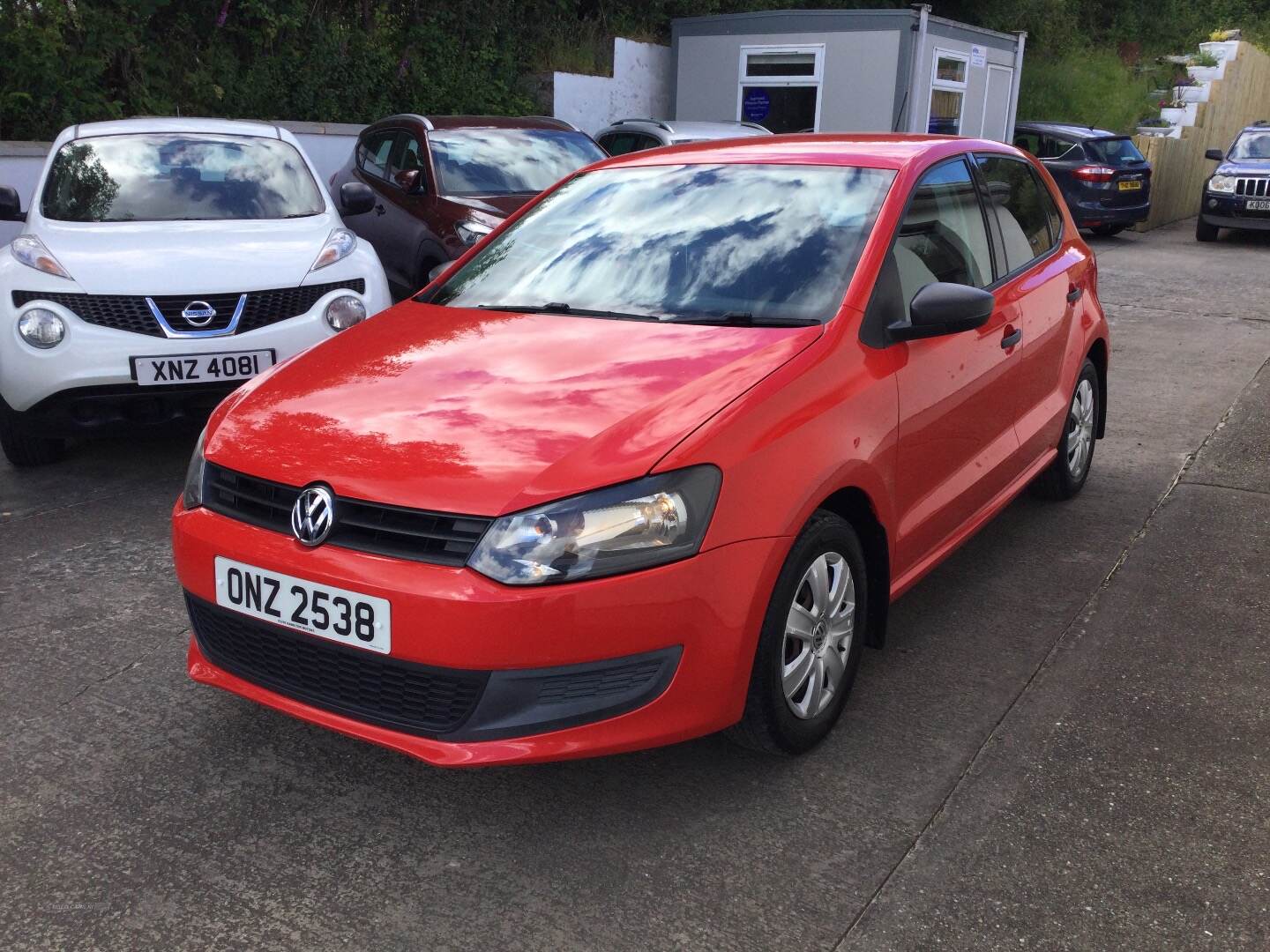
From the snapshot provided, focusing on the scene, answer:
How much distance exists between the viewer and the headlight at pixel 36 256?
5344mm

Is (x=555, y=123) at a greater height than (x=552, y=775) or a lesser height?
greater

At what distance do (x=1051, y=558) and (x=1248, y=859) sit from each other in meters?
1.99

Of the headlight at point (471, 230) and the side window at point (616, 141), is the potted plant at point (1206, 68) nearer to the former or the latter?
the side window at point (616, 141)

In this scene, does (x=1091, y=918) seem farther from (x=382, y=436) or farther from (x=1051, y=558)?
(x=1051, y=558)

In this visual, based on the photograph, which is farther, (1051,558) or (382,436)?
(1051,558)

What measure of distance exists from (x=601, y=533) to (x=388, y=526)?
47 cm

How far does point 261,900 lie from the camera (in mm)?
2547

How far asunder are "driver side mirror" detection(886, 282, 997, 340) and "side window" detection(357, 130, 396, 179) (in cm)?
674

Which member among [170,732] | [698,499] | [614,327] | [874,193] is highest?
[874,193]

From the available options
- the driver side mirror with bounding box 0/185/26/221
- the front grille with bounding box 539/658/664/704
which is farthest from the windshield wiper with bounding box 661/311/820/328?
the driver side mirror with bounding box 0/185/26/221

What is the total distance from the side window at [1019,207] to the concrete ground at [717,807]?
47.8 inches

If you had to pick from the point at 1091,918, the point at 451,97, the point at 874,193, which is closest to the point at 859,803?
the point at 1091,918

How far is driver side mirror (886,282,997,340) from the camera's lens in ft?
10.9

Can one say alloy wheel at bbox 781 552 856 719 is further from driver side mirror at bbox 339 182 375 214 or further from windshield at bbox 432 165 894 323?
driver side mirror at bbox 339 182 375 214
